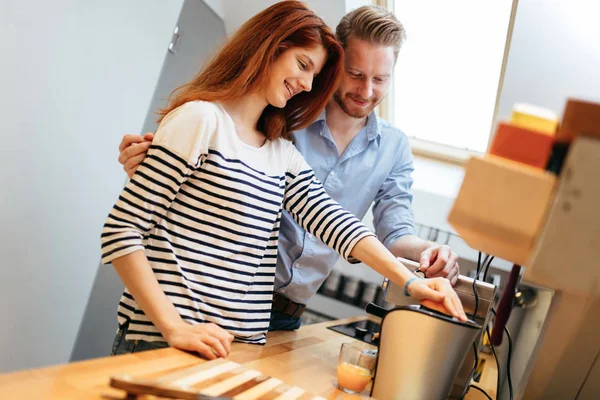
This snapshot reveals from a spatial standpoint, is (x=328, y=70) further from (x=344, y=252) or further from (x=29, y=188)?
(x=29, y=188)

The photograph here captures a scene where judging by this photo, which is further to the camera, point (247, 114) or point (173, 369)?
point (247, 114)

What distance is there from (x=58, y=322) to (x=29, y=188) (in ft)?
1.78

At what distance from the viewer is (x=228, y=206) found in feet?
3.82

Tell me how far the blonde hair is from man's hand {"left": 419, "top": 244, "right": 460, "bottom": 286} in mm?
647

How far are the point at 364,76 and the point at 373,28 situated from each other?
0.14 metres

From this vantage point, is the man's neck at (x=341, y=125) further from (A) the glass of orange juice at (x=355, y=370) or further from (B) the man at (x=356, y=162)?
(A) the glass of orange juice at (x=355, y=370)

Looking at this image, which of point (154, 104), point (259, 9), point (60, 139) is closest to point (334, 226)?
point (60, 139)

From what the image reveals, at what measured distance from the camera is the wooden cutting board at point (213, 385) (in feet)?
2.23

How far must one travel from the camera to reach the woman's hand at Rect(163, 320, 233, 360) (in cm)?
100

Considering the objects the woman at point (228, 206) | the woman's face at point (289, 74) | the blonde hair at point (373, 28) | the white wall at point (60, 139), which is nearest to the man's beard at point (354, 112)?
the blonde hair at point (373, 28)

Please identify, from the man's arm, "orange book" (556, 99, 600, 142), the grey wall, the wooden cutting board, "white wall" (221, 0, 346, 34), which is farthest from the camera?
"white wall" (221, 0, 346, 34)

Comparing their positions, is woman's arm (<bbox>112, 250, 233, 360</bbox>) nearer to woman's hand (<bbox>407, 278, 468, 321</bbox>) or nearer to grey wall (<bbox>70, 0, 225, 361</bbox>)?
woman's hand (<bbox>407, 278, 468, 321</bbox>)

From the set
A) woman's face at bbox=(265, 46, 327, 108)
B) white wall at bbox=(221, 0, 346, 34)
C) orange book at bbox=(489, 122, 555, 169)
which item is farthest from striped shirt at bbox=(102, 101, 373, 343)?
white wall at bbox=(221, 0, 346, 34)

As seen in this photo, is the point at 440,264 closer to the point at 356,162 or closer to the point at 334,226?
the point at 334,226
